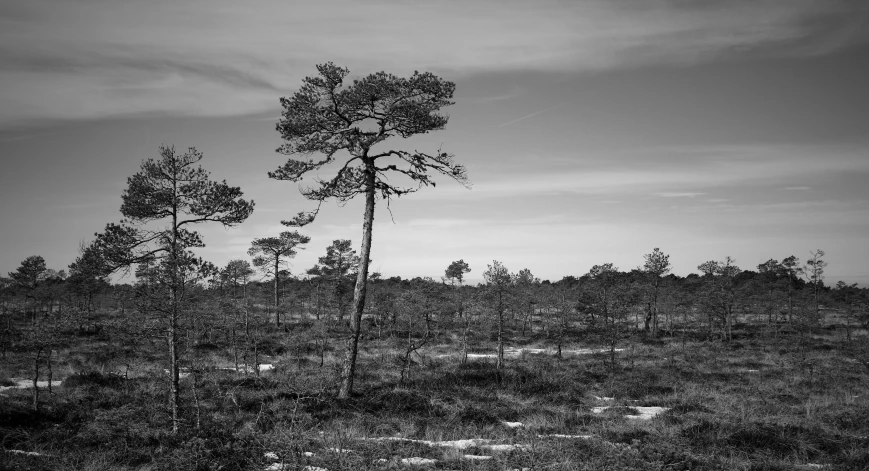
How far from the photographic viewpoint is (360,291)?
43.7 ft

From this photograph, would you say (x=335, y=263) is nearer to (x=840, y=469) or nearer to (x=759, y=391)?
(x=759, y=391)

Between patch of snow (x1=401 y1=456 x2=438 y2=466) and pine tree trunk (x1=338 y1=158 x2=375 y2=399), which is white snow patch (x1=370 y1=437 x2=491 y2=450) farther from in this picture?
pine tree trunk (x1=338 y1=158 x2=375 y2=399)

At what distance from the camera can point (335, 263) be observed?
44.6 m

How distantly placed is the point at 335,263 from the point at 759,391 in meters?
37.1

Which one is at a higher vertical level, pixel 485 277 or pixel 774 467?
pixel 485 277

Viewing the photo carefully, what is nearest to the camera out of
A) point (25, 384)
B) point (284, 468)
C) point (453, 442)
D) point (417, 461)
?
point (284, 468)

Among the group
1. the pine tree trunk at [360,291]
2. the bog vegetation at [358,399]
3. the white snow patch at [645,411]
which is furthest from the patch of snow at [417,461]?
the white snow patch at [645,411]

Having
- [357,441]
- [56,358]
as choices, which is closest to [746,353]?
[357,441]

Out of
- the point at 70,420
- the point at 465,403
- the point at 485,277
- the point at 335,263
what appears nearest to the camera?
the point at 70,420

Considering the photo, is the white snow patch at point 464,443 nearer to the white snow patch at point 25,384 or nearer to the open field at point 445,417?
the open field at point 445,417

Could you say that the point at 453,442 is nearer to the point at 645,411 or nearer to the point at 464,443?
the point at 464,443

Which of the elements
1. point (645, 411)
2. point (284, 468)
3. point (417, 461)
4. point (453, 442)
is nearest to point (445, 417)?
point (453, 442)

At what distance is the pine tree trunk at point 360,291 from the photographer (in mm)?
13258

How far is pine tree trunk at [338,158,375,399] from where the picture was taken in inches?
522
